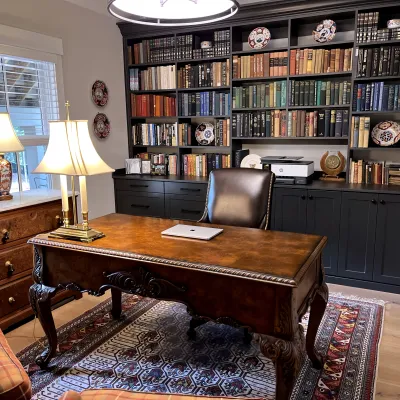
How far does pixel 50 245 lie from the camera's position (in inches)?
76.0

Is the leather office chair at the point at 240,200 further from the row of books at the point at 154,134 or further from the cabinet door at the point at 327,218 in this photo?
the row of books at the point at 154,134

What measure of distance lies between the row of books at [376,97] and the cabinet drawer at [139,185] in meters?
1.90

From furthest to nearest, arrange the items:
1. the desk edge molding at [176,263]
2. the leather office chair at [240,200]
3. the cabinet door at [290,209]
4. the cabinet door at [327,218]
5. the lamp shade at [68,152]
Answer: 1. the cabinet door at [290,209]
2. the cabinet door at [327,218]
3. the leather office chair at [240,200]
4. the lamp shade at [68,152]
5. the desk edge molding at [176,263]

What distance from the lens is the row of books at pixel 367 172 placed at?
10.7ft

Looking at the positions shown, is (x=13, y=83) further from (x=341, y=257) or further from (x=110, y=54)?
(x=341, y=257)

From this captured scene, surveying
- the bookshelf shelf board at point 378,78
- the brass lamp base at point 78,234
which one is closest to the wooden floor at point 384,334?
the brass lamp base at point 78,234

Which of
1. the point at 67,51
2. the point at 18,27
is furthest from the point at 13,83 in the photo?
the point at 67,51

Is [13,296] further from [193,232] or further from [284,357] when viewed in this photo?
[284,357]

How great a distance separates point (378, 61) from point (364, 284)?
5.79ft

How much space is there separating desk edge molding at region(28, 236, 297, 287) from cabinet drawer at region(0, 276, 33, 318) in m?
0.73

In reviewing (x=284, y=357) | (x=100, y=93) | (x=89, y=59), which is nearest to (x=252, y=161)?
(x=100, y=93)

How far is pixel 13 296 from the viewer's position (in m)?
2.54

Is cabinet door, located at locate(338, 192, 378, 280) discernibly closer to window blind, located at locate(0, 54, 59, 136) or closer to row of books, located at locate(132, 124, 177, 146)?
row of books, located at locate(132, 124, 177, 146)

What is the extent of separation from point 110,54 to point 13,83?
1.24 meters
